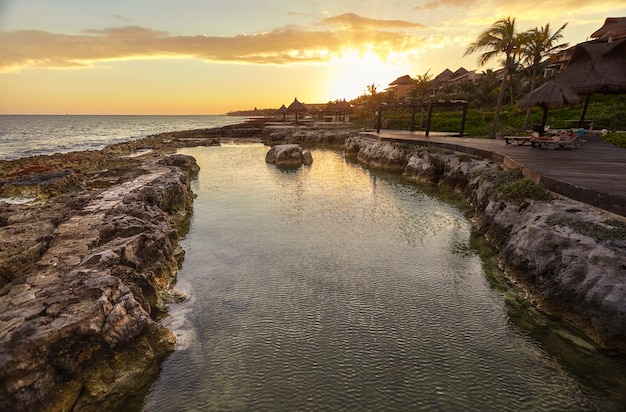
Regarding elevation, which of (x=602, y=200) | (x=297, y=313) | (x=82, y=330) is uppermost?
(x=602, y=200)

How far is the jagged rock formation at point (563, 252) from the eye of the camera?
22.2ft

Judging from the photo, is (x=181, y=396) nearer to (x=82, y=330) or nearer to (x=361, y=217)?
(x=82, y=330)

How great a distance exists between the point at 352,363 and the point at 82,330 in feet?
16.8

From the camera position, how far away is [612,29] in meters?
45.2

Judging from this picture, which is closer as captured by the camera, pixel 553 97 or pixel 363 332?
pixel 363 332

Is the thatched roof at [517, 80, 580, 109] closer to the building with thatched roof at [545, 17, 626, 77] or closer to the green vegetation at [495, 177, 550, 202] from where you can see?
the green vegetation at [495, 177, 550, 202]

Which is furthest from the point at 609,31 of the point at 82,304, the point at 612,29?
the point at 82,304

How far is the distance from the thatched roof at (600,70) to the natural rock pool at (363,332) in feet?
55.1

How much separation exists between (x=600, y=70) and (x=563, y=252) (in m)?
21.1

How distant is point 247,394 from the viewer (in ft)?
18.8

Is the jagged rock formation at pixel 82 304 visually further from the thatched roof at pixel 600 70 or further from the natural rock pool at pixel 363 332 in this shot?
the thatched roof at pixel 600 70

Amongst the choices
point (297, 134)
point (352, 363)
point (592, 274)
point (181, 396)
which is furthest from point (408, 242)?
point (297, 134)

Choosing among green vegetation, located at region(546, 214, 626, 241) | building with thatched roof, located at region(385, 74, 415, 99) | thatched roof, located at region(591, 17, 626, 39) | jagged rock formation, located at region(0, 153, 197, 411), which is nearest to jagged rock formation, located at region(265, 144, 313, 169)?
jagged rock formation, located at region(0, 153, 197, 411)

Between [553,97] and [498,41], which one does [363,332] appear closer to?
[553,97]
